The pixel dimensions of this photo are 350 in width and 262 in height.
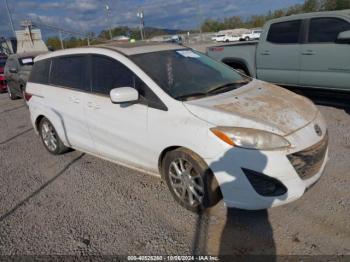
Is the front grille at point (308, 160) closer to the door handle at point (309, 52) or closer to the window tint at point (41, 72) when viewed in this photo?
the door handle at point (309, 52)

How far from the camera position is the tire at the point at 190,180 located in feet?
9.79

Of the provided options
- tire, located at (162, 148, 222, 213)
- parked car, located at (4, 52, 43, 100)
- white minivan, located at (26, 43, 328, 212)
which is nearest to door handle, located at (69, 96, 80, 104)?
white minivan, located at (26, 43, 328, 212)

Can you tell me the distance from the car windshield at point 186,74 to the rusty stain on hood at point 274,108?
36 cm

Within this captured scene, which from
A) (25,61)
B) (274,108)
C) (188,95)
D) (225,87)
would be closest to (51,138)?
(188,95)

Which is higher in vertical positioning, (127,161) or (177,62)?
(177,62)

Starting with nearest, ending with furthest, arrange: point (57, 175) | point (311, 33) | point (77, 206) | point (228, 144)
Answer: point (228, 144)
point (77, 206)
point (57, 175)
point (311, 33)

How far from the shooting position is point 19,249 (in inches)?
117

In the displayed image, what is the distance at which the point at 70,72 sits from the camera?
4.48 meters

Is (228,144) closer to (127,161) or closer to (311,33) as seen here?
(127,161)

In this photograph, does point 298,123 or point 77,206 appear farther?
point 77,206

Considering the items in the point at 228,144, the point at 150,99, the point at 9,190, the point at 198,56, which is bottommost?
the point at 9,190

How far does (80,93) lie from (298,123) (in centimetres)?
279

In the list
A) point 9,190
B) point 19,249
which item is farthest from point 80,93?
point 19,249

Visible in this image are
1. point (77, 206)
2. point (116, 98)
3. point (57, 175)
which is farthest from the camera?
point (57, 175)
